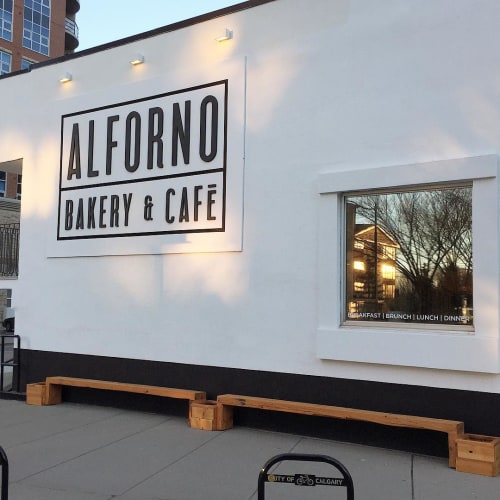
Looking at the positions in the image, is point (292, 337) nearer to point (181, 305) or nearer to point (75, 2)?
point (181, 305)

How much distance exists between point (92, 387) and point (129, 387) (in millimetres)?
779

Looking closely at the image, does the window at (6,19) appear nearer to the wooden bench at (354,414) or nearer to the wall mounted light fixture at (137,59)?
the wall mounted light fixture at (137,59)

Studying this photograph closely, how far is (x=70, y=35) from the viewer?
49812 mm

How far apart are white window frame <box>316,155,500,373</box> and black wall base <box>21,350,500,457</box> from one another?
338mm

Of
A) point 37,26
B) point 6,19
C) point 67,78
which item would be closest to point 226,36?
point 67,78

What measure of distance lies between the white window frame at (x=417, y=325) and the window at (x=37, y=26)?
44.8 meters

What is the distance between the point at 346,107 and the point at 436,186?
1.43m

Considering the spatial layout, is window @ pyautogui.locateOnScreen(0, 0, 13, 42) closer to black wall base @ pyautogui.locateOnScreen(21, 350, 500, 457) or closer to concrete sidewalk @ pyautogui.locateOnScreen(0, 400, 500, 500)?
black wall base @ pyautogui.locateOnScreen(21, 350, 500, 457)

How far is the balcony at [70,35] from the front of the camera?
163 feet

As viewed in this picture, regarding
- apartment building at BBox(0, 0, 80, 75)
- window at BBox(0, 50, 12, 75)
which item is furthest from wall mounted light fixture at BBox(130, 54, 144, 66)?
window at BBox(0, 50, 12, 75)

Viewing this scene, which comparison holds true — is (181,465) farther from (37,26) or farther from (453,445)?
(37,26)

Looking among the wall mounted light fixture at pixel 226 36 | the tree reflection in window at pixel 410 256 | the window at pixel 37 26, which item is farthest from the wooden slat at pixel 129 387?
the window at pixel 37 26

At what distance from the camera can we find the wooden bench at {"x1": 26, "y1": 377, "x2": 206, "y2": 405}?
7.55 meters

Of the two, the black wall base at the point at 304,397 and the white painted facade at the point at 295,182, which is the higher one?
the white painted facade at the point at 295,182
